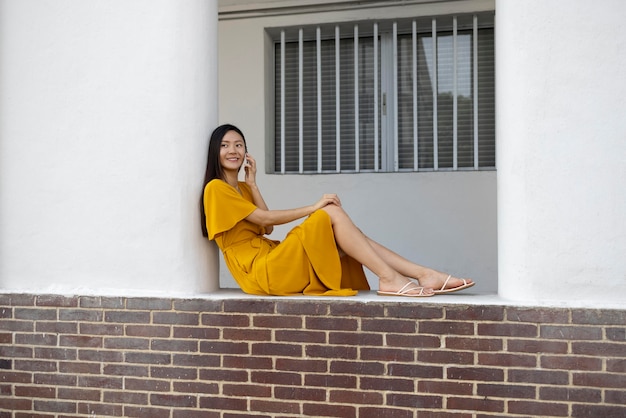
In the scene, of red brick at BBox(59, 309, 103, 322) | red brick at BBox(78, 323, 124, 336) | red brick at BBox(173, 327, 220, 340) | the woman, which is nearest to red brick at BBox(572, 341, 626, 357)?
the woman

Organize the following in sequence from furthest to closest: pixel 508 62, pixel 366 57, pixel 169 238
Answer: pixel 366 57 → pixel 169 238 → pixel 508 62

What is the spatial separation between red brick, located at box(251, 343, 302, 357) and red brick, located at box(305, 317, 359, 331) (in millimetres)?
139

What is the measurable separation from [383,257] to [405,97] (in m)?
2.83

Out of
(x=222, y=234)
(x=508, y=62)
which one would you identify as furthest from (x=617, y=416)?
(x=222, y=234)

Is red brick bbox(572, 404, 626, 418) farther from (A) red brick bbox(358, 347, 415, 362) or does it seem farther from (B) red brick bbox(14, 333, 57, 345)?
(B) red brick bbox(14, 333, 57, 345)

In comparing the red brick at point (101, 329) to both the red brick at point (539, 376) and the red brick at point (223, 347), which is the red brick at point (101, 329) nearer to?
the red brick at point (223, 347)

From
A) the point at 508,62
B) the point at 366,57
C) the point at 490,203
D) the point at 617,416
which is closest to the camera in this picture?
the point at 617,416

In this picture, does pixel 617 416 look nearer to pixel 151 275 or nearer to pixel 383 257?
pixel 383 257

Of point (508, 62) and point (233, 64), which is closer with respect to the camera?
point (508, 62)

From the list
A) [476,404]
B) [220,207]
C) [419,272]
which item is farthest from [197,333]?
[476,404]

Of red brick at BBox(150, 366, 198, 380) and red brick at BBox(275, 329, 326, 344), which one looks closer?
red brick at BBox(275, 329, 326, 344)

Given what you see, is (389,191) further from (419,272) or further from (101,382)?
(101,382)

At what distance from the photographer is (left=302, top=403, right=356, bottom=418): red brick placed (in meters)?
3.34

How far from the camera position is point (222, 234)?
3.72 metres
